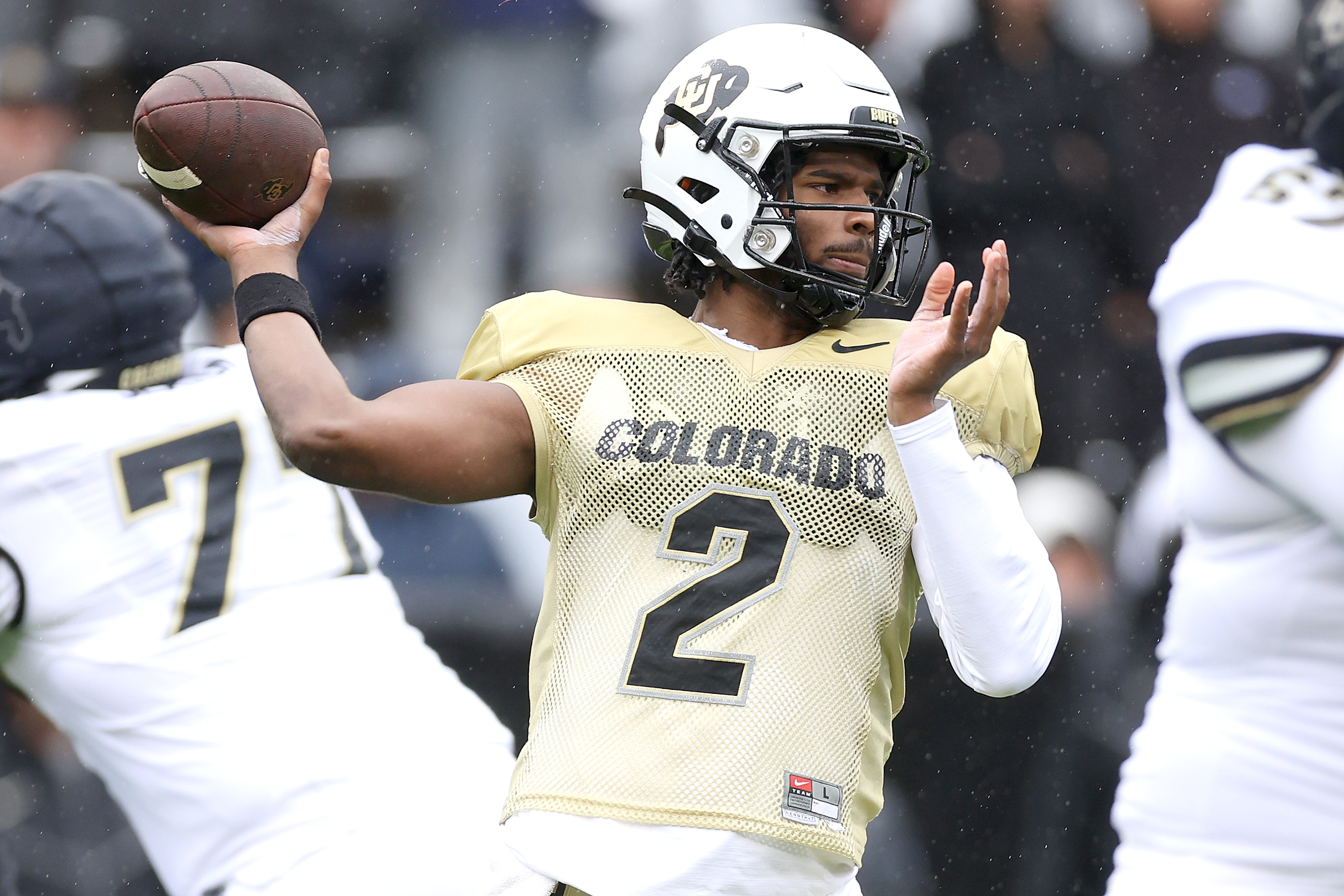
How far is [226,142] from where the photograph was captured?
5.38 ft

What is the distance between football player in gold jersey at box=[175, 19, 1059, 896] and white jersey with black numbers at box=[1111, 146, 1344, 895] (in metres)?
0.33

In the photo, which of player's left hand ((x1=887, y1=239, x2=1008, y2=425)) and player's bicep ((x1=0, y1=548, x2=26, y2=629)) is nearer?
player's left hand ((x1=887, y1=239, x2=1008, y2=425))

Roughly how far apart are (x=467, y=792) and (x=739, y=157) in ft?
4.02

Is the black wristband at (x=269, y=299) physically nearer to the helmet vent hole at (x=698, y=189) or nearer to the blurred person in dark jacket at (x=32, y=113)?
the helmet vent hole at (x=698, y=189)

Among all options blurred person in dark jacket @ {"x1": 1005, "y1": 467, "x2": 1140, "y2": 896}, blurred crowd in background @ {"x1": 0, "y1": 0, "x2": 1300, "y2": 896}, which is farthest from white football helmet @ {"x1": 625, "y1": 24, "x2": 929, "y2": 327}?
blurred person in dark jacket @ {"x1": 1005, "y1": 467, "x2": 1140, "y2": 896}

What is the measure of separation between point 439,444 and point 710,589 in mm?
358

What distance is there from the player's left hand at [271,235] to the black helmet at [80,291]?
0.92 metres

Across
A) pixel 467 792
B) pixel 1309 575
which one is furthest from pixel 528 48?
pixel 1309 575

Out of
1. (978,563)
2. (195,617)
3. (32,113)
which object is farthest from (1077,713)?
(32,113)

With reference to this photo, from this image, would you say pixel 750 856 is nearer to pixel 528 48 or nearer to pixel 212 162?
pixel 212 162

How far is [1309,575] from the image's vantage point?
1.74m

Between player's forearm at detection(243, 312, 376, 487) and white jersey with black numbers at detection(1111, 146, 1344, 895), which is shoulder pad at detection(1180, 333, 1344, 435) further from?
player's forearm at detection(243, 312, 376, 487)

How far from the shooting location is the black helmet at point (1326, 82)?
1901 mm

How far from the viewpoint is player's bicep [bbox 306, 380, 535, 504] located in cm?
148
